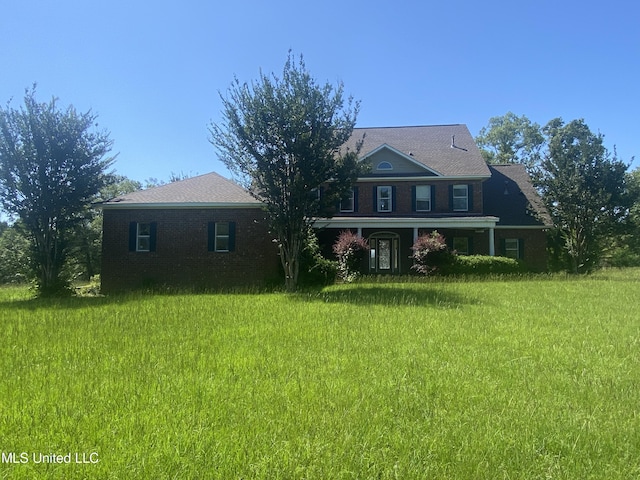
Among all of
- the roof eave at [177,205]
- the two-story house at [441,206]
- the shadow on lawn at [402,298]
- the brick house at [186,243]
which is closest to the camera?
the shadow on lawn at [402,298]

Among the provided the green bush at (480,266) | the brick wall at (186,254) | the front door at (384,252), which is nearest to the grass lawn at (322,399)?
the brick wall at (186,254)

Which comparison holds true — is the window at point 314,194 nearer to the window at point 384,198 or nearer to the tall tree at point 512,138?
the window at point 384,198

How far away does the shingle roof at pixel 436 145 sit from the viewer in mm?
22047

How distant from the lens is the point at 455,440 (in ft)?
9.96

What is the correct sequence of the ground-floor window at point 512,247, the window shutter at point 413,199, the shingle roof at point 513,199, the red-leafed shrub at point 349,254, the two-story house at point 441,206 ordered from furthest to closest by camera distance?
the ground-floor window at point 512,247 → the window shutter at point 413,199 → the shingle roof at point 513,199 → the two-story house at point 441,206 → the red-leafed shrub at point 349,254

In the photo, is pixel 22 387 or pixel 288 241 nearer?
pixel 22 387

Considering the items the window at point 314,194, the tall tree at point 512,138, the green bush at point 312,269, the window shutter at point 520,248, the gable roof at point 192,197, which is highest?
the tall tree at point 512,138

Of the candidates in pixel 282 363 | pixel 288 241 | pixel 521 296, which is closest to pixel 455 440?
pixel 282 363

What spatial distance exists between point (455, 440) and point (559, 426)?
3.07 feet

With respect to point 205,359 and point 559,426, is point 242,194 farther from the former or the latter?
point 559,426

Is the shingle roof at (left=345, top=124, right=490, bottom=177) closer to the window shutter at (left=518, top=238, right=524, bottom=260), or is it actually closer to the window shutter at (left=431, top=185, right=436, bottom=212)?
the window shutter at (left=431, top=185, right=436, bottom=212)

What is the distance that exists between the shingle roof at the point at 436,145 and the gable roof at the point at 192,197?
8.37 m

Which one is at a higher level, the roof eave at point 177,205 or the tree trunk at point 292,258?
the roof eave at point 177,205

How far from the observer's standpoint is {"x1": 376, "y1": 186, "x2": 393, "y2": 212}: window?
22078mm
